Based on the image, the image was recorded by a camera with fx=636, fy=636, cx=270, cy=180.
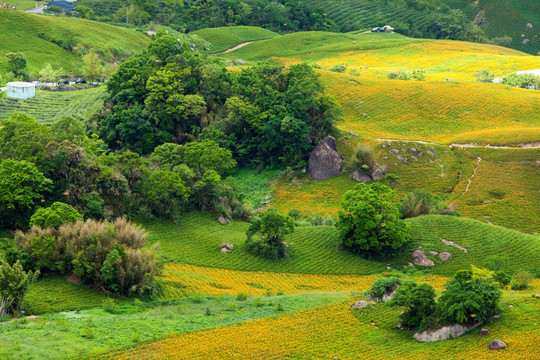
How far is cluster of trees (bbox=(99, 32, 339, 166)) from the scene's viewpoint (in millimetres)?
85438

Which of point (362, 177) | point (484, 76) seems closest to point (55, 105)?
point (362, 177)

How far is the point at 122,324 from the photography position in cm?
3953

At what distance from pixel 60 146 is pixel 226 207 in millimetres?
18863

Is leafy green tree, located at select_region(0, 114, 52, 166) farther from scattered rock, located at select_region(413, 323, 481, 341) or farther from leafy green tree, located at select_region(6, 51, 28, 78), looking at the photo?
leafy green tree, located at select_region(6, 51, 28, 78)

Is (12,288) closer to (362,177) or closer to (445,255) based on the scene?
(445,255)

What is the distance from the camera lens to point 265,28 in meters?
197

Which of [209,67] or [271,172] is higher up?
[209,67]

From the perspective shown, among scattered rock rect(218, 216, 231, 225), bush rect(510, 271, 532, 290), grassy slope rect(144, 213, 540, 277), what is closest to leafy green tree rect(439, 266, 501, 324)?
bush rect(510, 271, 532, 290)

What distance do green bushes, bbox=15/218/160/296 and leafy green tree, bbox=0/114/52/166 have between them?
40.8ft

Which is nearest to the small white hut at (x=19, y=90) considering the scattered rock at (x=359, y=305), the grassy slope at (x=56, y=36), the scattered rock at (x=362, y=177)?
the grassy slope at (x=56, y=36)

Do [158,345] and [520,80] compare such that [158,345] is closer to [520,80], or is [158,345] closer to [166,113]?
[166,113]

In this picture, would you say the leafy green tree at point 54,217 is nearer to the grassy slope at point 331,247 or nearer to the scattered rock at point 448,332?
the grassy slope at point 331,247

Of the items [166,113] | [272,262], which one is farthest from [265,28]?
[272,262]

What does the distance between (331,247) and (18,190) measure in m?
28.5
